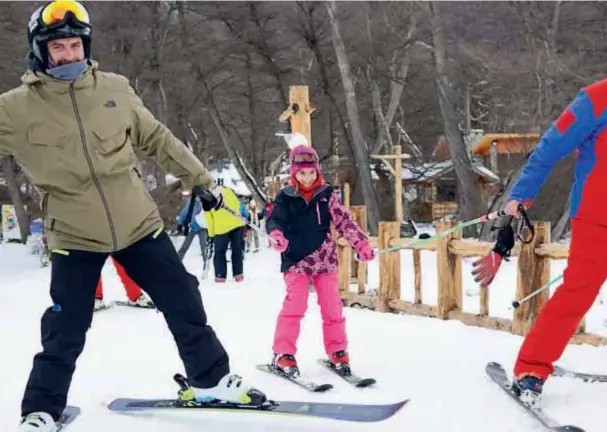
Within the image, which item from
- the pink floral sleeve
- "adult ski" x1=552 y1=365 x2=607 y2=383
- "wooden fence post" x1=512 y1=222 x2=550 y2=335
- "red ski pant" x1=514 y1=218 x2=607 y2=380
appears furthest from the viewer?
"wooden fence post" x1=512 y1=222 x2=550 y2=335

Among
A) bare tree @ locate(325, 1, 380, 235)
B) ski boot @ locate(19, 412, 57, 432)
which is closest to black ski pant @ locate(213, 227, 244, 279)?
ski boot @ locate(19, 412, 57, 432)

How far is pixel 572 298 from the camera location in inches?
118

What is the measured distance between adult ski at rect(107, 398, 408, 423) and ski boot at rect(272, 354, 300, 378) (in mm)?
656

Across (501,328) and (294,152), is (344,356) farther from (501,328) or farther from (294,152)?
(501,328)

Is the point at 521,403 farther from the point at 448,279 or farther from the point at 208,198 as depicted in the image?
the point at 448,279

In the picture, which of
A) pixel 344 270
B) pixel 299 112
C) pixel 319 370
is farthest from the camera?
pixel 299 112

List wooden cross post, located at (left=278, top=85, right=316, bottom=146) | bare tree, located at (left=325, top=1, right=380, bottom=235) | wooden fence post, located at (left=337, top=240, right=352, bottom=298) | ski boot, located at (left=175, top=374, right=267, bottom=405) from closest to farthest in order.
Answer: ski boot, located at (left=175, top=374, right=267, bottom=405), wooden fence post, located at (left=337, top=240, right=352, bottom=298), wooden cross post, located at (left=278, top=85, right=316, bottom=146), bare tree, located at (left=325, top=1, right=380, bottom=235)

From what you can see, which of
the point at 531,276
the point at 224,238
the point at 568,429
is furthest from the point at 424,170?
the point at 568,429

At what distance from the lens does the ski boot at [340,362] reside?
3895 mm

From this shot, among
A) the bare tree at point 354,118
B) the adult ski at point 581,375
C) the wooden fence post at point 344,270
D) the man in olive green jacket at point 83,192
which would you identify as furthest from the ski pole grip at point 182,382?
the bare tree at point 354,118

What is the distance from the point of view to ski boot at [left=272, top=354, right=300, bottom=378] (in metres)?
3.85

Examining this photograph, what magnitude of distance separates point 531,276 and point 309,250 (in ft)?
6.61

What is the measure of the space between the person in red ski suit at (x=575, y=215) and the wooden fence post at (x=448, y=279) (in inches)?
120

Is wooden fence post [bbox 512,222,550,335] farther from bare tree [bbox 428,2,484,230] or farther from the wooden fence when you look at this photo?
bare tree [bbox 428,2,484,230]
